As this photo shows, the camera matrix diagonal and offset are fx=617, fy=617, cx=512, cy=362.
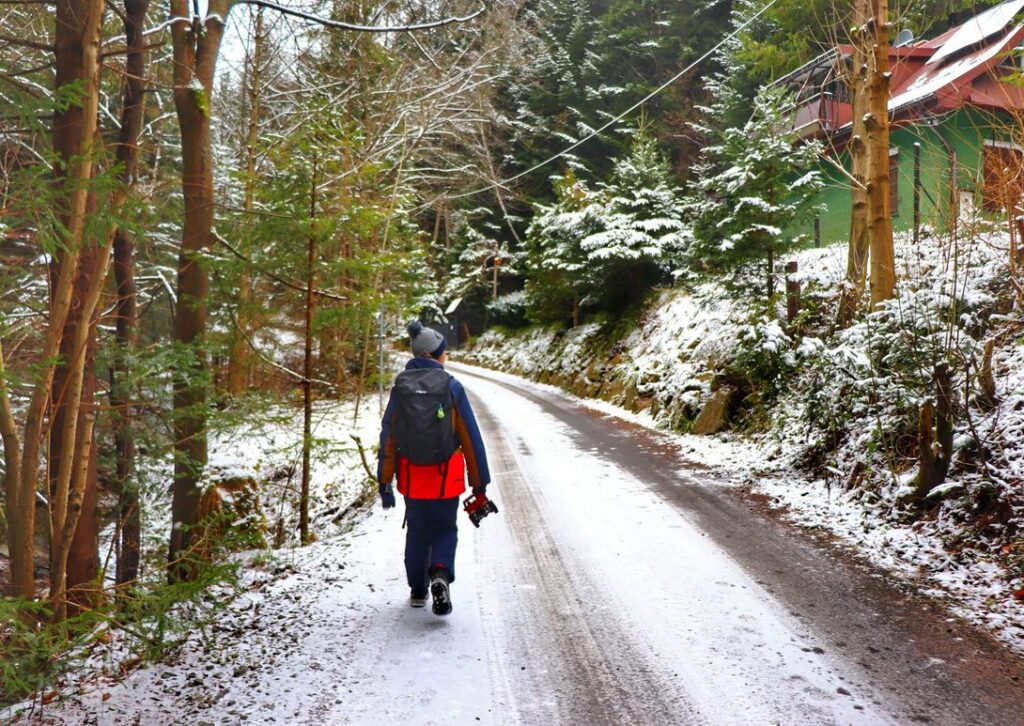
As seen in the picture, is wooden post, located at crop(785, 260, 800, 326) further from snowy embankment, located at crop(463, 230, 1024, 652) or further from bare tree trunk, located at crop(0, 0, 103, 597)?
bare tree trunk, located at crop(0, 0, 103, 597)

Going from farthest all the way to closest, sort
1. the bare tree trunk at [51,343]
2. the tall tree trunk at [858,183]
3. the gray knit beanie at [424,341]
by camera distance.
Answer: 1. the tall tree trunk at [858,183]
2. the gray knit beanie at [424,341]
3. the bare tree trunk at [51,343]

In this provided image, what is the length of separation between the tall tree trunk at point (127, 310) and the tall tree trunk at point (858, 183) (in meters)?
8.46

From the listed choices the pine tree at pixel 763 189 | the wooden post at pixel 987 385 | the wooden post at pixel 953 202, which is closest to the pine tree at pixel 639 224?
the pine tree at pixel 763 189

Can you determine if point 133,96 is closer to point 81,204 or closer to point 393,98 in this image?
point 81,204

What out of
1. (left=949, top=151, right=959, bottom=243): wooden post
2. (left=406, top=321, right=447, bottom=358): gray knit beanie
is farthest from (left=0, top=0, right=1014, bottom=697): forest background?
(left=406, top=321, right=447, bottom=358): gray knit beanie

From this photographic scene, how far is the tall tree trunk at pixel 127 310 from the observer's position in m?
6.23

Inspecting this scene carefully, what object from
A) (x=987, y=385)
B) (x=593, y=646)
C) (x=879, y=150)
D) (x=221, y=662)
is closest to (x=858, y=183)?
(x=879, y=150)

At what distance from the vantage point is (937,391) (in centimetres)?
563

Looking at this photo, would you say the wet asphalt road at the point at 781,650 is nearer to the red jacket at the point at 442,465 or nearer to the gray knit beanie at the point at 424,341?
the red jacket at the point at 442,465

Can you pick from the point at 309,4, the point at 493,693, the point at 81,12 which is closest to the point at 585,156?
the point at 309,4

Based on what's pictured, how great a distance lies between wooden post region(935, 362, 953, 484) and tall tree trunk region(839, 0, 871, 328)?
3.03 metres

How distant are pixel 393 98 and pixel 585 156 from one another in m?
16.6

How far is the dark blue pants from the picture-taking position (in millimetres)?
4152

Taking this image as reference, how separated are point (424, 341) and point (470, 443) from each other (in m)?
0.78
